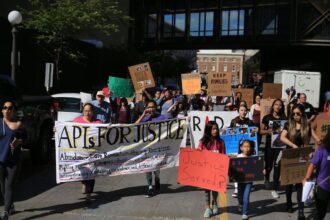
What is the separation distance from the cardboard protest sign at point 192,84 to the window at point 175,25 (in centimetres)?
2936

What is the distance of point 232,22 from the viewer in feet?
136

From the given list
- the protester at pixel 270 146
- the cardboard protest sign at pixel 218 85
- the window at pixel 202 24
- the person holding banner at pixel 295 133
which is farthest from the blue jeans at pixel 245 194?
the window at pixel 202 24

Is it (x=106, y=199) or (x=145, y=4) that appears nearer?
(x=106, y=199)

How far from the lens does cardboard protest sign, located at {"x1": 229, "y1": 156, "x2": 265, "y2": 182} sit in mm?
7207

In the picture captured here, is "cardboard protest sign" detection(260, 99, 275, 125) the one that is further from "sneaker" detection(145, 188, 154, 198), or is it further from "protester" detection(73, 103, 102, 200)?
"protester" detection(73, 103, 102, 200)

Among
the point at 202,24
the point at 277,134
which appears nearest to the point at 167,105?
A: the point at 277,134

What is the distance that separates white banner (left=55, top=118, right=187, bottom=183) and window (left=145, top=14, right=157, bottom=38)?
37840 mm

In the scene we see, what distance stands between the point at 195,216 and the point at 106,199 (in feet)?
5.62

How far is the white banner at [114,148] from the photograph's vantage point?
8.07m

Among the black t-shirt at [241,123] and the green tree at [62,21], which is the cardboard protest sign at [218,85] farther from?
the green tree at [62,21]

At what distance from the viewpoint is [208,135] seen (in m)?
7.55

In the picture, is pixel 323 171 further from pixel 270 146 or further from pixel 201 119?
pixel 201 119

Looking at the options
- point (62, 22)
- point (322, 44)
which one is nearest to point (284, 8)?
point (322, 44)

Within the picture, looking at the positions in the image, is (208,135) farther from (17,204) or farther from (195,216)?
(17,204)
